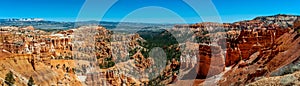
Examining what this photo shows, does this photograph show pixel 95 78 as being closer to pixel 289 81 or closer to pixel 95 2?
pixel 95 2

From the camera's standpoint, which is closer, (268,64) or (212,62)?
(268,64)

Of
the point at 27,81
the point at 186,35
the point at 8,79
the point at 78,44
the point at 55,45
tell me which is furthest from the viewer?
the point at 186,35

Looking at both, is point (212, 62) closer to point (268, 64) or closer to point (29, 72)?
point (268, 64)

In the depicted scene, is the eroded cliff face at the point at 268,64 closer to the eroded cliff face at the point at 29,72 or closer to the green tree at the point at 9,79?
the green tree at the point at 9,79

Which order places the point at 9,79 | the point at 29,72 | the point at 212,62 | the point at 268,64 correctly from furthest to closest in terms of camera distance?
the point at 29,72 → the point at 212,62 → the point at 9,79 → the point at 268,64

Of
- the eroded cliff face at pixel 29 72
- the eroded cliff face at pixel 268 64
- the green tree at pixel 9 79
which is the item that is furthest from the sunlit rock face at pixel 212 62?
the green tree at pixel 9 79

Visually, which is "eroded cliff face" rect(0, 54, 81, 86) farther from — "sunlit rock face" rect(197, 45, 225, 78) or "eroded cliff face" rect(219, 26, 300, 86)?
"eroded cliff face" rect(219, 26, 300, 86)

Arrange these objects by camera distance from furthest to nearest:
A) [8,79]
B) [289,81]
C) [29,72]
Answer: [29,72] < [8,79] < [289,81]

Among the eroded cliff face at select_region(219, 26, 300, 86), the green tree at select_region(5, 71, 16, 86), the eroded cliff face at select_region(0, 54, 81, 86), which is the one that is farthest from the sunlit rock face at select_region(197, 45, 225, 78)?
the green tree at select_region(5, 71, 16, 86)

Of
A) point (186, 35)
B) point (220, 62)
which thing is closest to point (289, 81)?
point (220, 62)

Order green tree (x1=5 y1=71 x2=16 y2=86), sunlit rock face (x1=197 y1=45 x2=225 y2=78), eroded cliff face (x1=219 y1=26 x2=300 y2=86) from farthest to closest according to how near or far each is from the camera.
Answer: sunlit rock face (x1=197 y1=45 x2=225 y2=78) → green tree (x1=5 y1=71 x2=16 y2=86) → eroded cliff face (x1=219 y1=26 x2=300 y2=86)

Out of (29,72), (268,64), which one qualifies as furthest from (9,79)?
(268,64)
